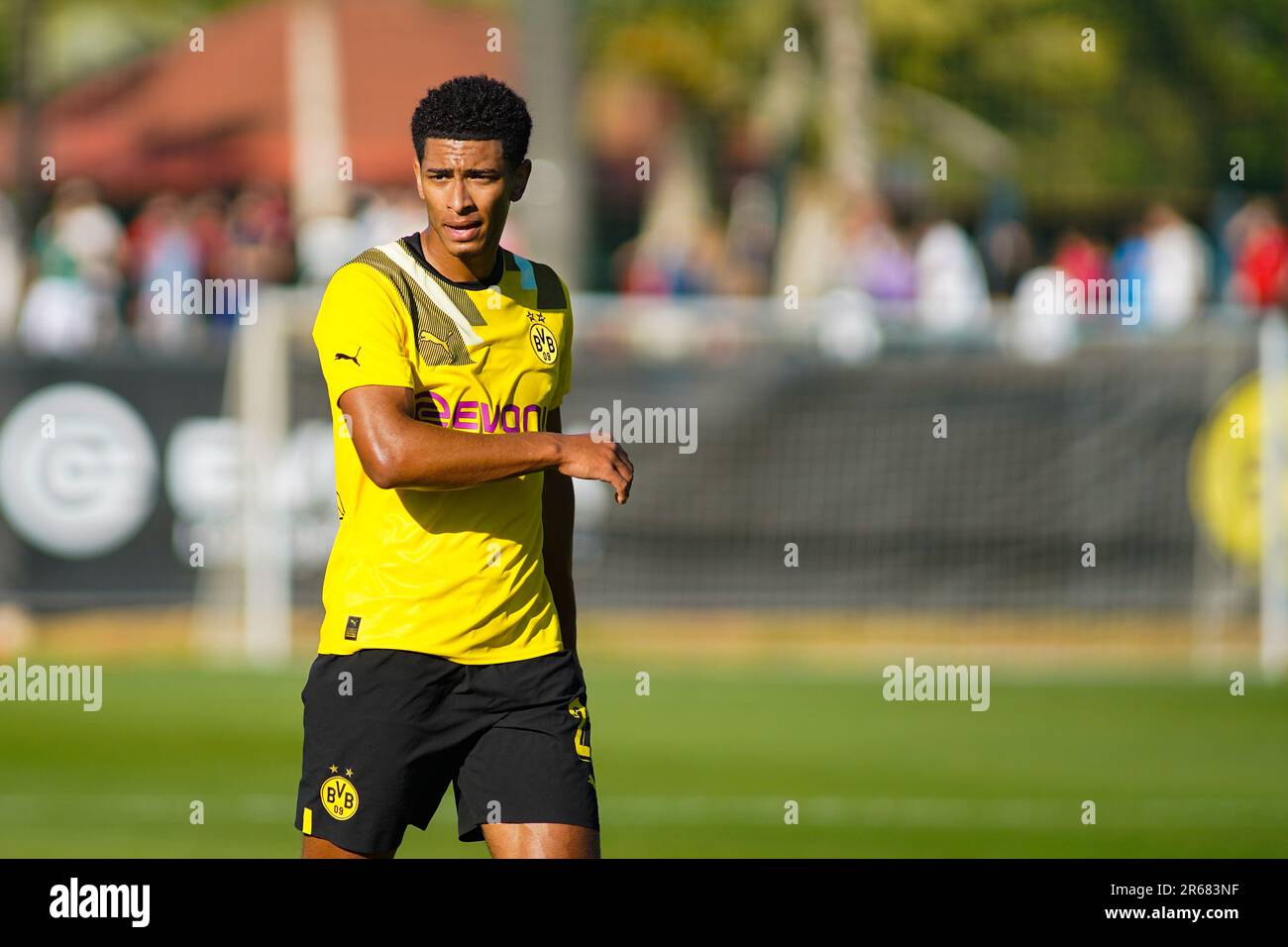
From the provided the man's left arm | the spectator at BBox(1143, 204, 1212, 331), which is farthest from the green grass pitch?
the spectator at BBox(1143, 204, 1212, 331)

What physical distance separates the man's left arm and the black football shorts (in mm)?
257

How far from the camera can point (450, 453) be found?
5.39 meters

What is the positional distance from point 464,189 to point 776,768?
706 centimetres

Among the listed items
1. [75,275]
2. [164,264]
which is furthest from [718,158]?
[75,275]

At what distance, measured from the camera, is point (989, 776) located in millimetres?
11883

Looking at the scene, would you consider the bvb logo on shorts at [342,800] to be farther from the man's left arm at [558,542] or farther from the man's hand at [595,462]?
the man's hand at [595,462]

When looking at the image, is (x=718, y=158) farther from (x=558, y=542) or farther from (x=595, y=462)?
(x=595, y=462)

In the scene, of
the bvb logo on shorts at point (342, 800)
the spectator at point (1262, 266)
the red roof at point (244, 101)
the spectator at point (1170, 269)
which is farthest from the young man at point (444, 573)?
the red roof at point (244, 101)

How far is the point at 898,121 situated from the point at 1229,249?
16587mm

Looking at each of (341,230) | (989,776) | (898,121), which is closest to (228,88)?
(898,121)

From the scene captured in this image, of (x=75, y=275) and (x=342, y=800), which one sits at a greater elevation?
(x=75, y=275)

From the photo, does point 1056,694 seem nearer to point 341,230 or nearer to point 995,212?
point 341,230

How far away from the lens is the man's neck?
5669 mm

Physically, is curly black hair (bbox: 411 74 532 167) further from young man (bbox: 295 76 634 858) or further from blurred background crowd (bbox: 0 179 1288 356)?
blurred background crowd (bbox: 0 179 1288 356)
